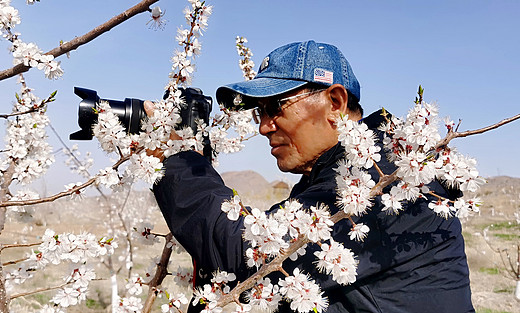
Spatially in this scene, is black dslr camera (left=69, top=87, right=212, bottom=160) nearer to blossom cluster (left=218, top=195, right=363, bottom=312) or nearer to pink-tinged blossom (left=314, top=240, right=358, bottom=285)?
blossom cluster (left=218, top=195, right=363, bottom=312)

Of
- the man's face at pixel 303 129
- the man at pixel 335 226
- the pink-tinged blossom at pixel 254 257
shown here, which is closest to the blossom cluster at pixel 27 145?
the man at pixel 335 226

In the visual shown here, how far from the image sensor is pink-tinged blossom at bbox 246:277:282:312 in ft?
4.51

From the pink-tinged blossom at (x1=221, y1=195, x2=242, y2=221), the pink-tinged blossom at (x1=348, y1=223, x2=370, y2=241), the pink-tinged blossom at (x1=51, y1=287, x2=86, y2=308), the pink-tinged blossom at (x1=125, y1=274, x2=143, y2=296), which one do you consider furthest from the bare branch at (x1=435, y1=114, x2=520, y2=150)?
the pink-tinged blossom at (x1=51, y1=287, x2=86, y2=308)

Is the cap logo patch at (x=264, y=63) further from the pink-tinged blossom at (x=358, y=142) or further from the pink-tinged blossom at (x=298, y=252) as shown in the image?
the pink-tinged blossom at (x=298, y=252)

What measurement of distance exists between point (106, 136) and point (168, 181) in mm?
286

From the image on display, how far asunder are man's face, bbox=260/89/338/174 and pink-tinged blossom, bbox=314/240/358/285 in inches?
22.7

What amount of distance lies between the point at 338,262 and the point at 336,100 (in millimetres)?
758

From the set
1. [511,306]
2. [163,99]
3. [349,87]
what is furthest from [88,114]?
[511,306]

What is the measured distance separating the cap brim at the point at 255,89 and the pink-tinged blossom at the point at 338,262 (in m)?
0.72

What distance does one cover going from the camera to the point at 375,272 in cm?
139

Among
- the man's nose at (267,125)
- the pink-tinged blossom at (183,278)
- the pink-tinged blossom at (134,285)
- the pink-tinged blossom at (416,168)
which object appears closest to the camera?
the pink-tinged blossom at (416,168)

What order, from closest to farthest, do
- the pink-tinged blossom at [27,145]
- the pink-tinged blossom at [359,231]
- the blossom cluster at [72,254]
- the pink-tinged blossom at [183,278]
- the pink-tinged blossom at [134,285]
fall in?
the pink-tinged blossom at [359,231], the blossom cluster at [72,254], the pink-tinged blossom at [134,285], the pink-tinged blossom at [183,278], the pink-tinged blossom at [27,145]

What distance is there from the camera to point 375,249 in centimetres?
140

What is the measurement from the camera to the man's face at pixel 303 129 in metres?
1.75
